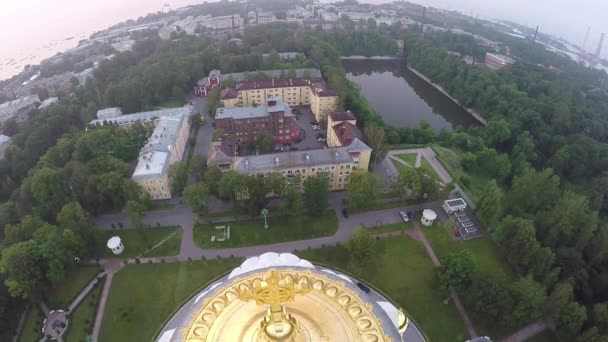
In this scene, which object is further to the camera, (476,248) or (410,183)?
(410,183)

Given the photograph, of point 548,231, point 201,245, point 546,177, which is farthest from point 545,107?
point 201,245

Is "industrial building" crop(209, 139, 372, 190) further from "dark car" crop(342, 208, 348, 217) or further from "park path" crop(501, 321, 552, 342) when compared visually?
"park path" crop(501, 321, 552, 342)

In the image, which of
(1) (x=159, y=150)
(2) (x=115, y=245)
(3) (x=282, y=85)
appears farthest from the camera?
(3) (x=282, y=85)

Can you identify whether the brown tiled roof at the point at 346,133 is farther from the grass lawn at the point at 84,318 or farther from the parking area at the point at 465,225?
the grass lawn at the point at 84,318

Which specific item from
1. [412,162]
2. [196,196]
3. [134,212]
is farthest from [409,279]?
[134,212]

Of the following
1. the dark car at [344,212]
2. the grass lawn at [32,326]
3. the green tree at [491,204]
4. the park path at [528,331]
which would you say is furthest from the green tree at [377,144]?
the grass lawn at [32,326]

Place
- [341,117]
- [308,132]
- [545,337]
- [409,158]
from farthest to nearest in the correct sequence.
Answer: [308,132], [409,158], [341,117], [545,337]

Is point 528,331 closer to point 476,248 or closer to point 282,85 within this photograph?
point 476,248
